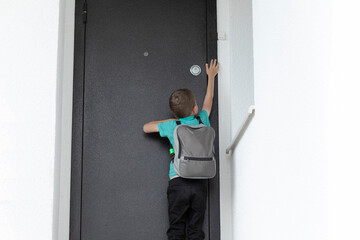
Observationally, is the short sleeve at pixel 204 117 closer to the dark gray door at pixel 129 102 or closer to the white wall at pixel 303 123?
the dark gray door at pixel 129 102

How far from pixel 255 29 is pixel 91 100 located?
4.41 ft

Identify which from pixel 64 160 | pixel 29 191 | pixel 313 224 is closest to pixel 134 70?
pixel 64 160

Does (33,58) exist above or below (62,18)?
below

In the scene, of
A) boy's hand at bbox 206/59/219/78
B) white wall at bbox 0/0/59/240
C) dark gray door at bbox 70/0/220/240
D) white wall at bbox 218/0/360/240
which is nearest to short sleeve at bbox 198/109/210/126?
dark gray door at bbox 70/0/220/240

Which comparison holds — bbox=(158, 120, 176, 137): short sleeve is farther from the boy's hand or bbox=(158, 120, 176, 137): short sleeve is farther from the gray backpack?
the boy's hand

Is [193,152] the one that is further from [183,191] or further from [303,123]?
[303,123]

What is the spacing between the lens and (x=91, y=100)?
3033mm

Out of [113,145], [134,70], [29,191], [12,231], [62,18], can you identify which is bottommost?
[12,231]

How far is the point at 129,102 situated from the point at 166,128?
364mm

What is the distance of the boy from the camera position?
8.95 feet

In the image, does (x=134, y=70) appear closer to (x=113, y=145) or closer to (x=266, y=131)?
(x=113, y=145)

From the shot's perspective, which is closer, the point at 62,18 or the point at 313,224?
the point at 313,224

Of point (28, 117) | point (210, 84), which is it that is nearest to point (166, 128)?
point (210, 84)

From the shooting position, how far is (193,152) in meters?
2.62
